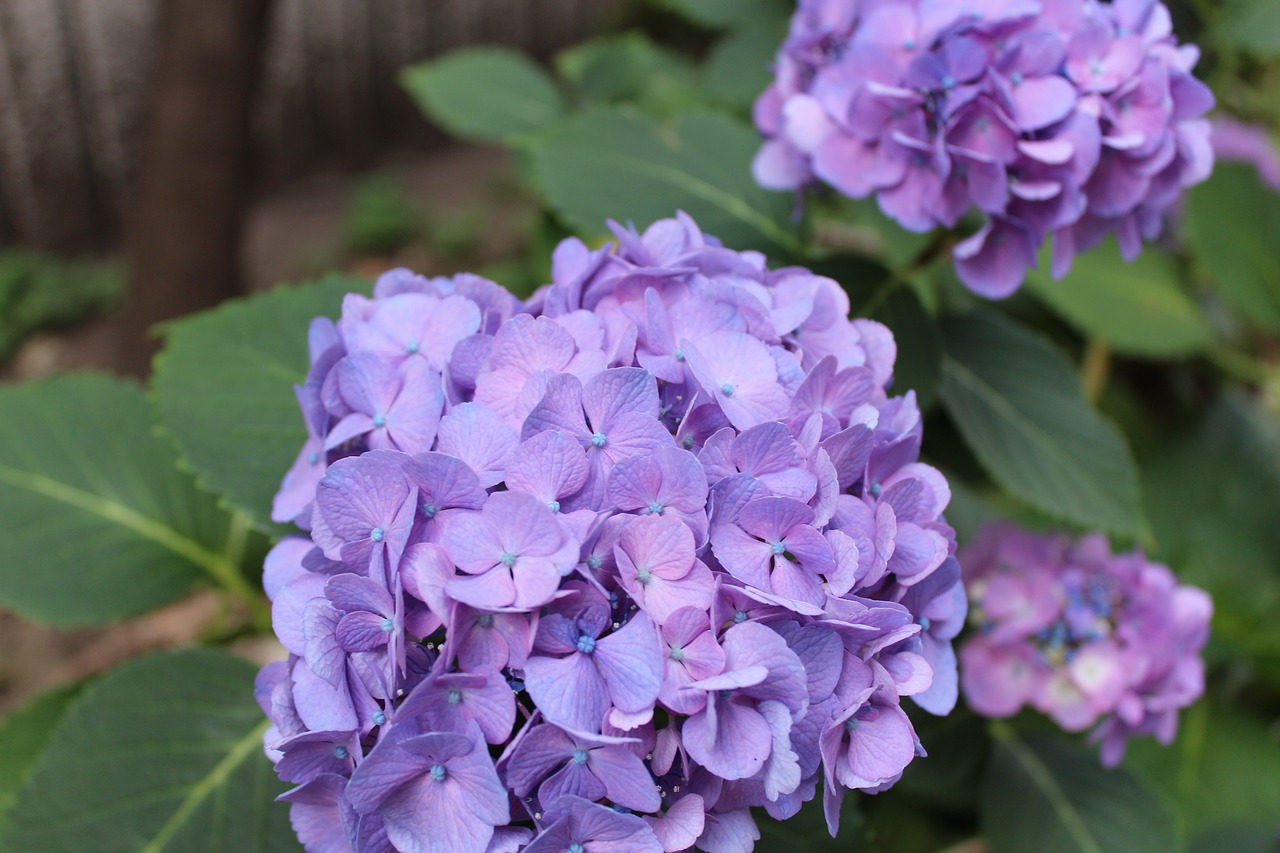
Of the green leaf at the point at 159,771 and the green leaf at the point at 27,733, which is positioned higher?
the green leaf at the point at 159,771

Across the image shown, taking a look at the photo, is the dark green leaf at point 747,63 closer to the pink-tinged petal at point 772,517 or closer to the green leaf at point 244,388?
the green leaf at point 244,388

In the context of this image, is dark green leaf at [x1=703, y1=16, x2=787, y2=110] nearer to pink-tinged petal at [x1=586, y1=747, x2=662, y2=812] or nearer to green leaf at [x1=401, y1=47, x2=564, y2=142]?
green leaf at [x1=401, y1=47, x2=564, y2=142]

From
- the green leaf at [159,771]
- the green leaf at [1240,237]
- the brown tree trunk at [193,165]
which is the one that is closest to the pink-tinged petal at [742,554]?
the green leaf at [159,771]

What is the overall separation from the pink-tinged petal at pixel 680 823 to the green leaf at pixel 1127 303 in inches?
47.3

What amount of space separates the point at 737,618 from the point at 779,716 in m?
0.06

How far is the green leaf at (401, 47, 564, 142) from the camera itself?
1589 millimetres

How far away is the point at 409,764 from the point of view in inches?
19.6

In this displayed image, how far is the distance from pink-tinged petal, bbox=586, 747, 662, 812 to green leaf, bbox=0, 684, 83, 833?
84 centimetres

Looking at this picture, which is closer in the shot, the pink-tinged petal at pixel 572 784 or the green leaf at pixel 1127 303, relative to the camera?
the pink-tinged petal at pixel 572 784

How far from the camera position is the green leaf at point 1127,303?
60.8 inches

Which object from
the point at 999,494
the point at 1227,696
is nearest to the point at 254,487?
the point at 999,494

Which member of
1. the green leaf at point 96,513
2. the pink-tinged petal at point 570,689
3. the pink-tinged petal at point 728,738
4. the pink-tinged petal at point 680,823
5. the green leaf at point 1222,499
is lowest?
the green leaf at point 1222,499

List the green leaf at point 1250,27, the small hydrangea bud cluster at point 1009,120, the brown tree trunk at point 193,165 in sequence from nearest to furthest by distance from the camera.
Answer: the small hydrangea bud cluster at point 1009,120, the green leaf at point 1250,27, the brown tree trunk at point 193,165

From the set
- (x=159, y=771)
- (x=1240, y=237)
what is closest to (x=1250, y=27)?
(x=1240, y=237)
